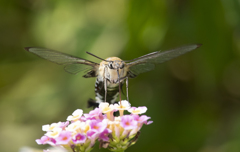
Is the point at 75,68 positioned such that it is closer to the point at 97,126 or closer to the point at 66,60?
the point at 66,60

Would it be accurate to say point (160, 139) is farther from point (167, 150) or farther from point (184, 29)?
point (184, 29)

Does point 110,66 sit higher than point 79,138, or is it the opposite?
point 110,66

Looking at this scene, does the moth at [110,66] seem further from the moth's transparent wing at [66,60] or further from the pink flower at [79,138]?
the pink flower at [79,138]

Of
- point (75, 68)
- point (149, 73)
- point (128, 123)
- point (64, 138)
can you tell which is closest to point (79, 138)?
point (64, 138)

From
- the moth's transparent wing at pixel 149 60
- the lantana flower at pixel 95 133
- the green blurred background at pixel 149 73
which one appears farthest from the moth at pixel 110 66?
the green blurred background at pixel 149 73

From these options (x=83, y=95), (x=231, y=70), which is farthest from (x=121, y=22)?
(x=231, y=70)

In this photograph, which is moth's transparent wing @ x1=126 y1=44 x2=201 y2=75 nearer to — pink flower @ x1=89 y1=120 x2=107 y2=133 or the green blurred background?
pink flower @ x1=89 y1=120 x2=107 y2=133
